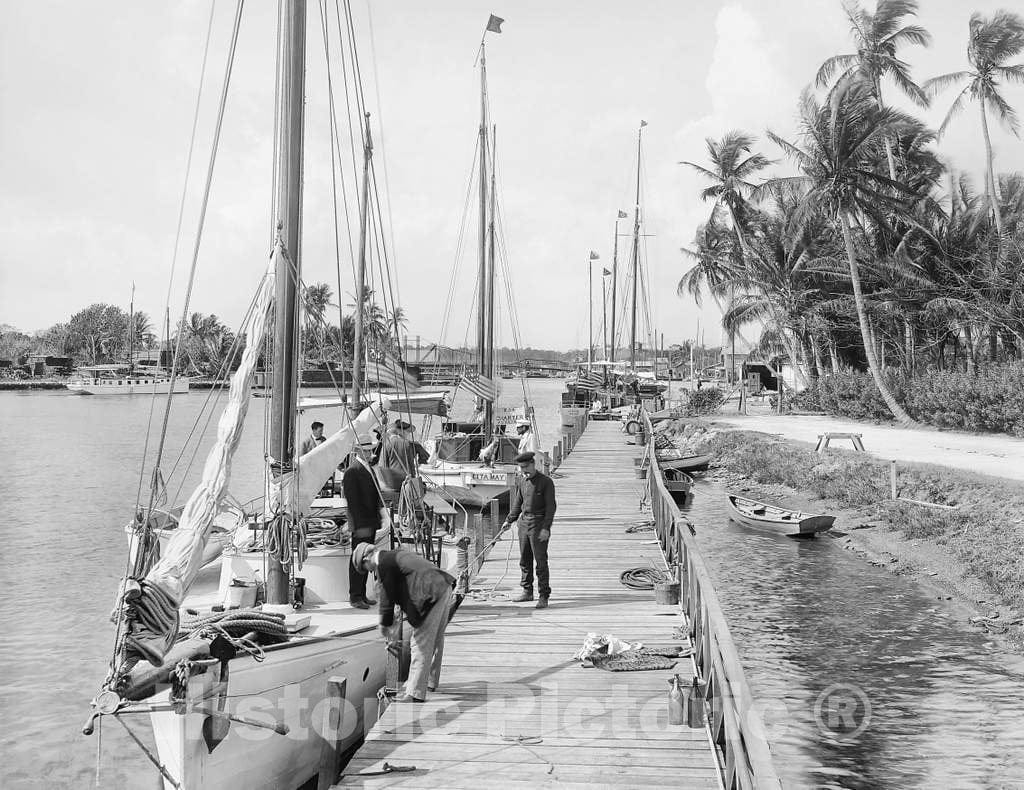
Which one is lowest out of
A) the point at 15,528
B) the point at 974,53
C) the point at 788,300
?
the point at 15,528

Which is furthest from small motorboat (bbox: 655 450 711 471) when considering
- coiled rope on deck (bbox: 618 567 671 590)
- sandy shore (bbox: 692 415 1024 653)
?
coiled rope on deck (bbox: 618 567 671 590)

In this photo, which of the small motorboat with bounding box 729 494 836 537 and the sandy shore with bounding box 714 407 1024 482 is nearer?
the small motorboat with bounding box 729 494 836 537

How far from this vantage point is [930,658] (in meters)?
12.9

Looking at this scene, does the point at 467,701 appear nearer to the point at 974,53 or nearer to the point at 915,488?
the point at 915,488

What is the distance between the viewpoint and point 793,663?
1291cm

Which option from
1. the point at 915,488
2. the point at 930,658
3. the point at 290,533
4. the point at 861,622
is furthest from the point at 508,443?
the point at 290,533

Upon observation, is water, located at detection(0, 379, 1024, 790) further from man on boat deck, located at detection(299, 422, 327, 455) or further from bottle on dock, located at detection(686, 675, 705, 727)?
man on boat deck, located at detection(299, 422, 327, 455)

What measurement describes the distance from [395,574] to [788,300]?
44535 millimetres

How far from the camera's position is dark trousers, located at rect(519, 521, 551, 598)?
11016 millimetres

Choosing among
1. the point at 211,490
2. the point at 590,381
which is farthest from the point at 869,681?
the point at 590,381

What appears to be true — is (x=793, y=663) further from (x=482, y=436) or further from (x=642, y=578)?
(x=482, y=436)

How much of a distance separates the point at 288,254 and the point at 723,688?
6130 millimetres

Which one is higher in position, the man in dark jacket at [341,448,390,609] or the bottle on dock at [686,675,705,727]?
the man in dark jacket at [341,448,390,609]

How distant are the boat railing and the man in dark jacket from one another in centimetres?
366
